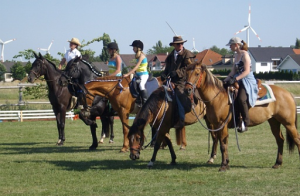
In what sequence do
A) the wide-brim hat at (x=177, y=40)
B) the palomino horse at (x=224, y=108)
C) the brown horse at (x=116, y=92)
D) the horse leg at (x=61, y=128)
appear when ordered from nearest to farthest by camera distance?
the palomino horse at (x=224, y=108) → the wide-brim hat at (x=177, y=40) → the brown horse at (x=116, y=92) → the horse leg at (x=61, y=128)

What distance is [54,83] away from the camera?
592 inches

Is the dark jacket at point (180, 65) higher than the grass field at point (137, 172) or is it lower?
higher

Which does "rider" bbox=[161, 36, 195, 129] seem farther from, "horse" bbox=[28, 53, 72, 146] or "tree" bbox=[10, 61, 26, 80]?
"tree" bbox=[10, 61, 26, 80]

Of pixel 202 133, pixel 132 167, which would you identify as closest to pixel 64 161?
pixel 132 167

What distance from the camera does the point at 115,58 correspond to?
13.6 m

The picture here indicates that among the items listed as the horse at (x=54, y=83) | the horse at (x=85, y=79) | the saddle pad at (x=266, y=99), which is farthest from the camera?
the horse at (x=54, y=83)

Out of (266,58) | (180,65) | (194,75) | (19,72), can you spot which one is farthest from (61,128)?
(266,58)

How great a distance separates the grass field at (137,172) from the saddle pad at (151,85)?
1590mm

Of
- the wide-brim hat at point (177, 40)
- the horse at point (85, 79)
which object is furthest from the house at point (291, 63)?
the wide-brim hat at point (177, 40)

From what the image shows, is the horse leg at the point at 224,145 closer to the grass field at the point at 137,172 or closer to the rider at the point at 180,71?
the grass field at the point at 137,172

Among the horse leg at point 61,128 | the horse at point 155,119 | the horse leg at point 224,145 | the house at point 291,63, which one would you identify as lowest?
the house at point 291,63

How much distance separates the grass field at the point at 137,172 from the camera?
8.29 m

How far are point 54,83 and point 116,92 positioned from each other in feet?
9.79

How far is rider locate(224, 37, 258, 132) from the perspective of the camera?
9.90 meters
